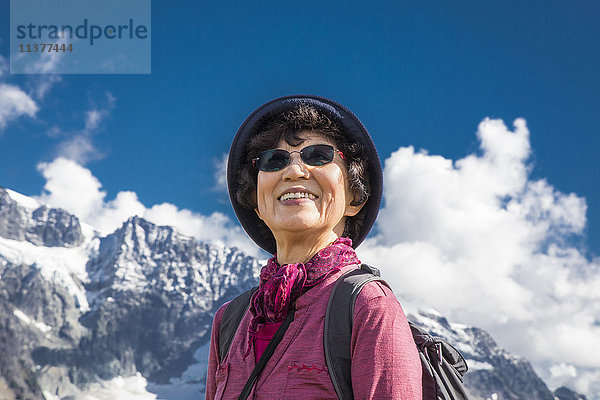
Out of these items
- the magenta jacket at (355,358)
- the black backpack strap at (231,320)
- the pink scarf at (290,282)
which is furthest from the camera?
the black backpack strap at (231,320)

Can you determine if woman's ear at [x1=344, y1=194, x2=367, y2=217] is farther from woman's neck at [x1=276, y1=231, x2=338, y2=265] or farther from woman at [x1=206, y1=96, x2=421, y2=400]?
woman's neck at [x1=276, y1=231, x2=338, y2=265]

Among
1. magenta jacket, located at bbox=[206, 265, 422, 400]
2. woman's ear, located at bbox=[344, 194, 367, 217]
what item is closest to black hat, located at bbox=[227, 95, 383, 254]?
woman's ear, located at bbox=[344, 194, 367, 217]

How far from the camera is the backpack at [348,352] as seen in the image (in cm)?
246

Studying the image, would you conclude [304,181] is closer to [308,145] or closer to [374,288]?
[308,145]

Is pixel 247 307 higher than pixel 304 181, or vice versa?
pixel 304 181

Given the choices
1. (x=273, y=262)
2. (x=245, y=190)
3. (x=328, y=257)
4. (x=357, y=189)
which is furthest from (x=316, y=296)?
(x=245, y=190)

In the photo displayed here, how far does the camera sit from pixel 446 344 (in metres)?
2.68

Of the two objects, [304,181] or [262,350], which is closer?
[262,350]

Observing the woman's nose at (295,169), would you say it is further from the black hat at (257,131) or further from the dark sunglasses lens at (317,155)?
the black hat at (257,131)

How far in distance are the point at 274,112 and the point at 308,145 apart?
1.00 feet

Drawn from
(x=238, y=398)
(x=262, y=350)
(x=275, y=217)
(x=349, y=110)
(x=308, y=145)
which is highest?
(x=349, y=110)

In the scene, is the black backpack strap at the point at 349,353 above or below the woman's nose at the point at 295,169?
below

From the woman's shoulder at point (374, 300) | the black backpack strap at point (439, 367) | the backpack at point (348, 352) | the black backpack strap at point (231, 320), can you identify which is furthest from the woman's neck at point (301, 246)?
the black backpack strap at point (439, 367)

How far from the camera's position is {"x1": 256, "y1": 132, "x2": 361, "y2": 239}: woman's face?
3.03 metres
